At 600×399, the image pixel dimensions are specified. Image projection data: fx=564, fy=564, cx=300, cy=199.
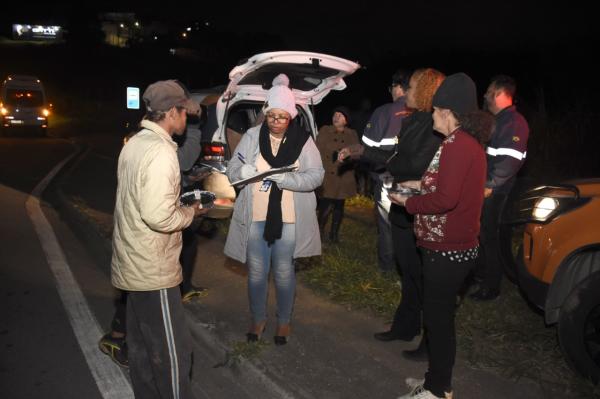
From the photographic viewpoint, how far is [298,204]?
434cm

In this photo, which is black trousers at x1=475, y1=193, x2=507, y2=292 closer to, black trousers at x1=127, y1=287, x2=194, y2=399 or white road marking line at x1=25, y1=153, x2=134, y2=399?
black trousers at x1=127, y1=287, x2=194, y2=399

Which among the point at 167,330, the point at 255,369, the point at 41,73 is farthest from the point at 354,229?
the point at 41,73

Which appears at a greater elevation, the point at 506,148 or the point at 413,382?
the point at 506,148

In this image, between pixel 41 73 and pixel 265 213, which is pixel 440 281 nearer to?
pixel 265 213

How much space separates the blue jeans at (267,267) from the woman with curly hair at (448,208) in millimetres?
1142

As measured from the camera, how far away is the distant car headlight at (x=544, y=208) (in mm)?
4180

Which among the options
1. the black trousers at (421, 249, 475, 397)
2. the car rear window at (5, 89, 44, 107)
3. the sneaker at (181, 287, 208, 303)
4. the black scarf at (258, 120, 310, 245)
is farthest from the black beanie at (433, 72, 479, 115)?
the car rear window at (5, 89, 44, 107)

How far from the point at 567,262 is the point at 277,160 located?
87.9 inches

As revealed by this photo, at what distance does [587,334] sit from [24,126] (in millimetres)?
23599

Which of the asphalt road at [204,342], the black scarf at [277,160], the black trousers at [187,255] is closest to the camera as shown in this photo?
the asphalt road at [204,342]

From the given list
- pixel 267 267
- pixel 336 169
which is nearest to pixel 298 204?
pixel 267 267

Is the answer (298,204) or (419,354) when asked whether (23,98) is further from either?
(419,354)

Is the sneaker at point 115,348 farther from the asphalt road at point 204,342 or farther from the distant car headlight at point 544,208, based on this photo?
the distant car headlight at point 544,208

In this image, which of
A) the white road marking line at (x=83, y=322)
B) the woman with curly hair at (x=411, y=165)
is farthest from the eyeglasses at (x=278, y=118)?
the white road marking line at (x=83, y=322)
